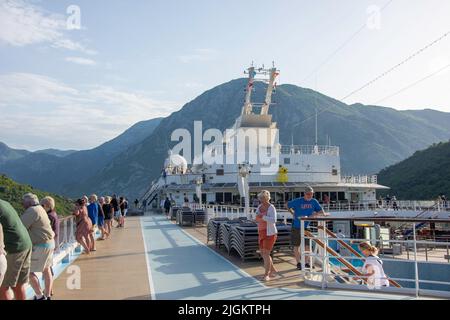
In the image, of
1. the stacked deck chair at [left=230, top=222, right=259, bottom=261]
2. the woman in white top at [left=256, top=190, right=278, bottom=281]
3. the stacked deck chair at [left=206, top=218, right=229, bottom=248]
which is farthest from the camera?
the stacked deck chair at [left=206, top=218, right=229, bottom=248]

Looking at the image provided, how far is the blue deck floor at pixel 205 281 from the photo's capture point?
651cm

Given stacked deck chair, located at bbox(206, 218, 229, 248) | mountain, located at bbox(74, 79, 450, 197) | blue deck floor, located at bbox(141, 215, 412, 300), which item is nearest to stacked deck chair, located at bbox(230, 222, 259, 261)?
blue deck floor, located at bbox(141, 215, 412, 300)

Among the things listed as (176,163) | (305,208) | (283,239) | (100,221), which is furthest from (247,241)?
(176,163)

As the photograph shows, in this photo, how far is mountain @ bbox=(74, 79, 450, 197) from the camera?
151 m

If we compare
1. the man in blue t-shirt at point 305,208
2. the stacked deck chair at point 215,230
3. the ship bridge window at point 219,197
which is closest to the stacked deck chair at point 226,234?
the stacked deck chair at point 215,230

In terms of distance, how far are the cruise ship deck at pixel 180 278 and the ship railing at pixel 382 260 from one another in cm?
28

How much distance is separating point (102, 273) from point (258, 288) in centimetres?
323

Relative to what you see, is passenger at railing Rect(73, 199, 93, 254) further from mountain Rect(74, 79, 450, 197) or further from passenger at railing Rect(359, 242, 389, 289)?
mountain Rect(74, 79, 450, 197)

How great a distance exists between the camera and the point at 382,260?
8.08 metres

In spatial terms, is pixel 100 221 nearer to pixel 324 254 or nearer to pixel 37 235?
pixel 37 235

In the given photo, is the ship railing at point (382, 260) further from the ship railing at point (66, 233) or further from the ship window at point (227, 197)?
the ship window at point (227, 197)

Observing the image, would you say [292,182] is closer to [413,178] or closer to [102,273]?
[102,273]

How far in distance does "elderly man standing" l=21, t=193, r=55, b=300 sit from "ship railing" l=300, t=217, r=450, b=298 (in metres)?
3.86
